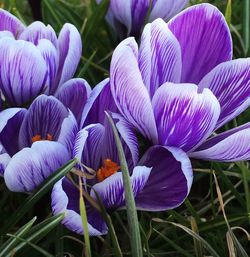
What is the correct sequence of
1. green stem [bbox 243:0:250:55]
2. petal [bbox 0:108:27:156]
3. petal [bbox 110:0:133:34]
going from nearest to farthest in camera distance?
petal [bbox 0:108:27:156] < petal [bbox 110:0:133:34] < green stem [bbox 243:0:250:55]

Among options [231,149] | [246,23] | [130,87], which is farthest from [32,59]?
[246,23]

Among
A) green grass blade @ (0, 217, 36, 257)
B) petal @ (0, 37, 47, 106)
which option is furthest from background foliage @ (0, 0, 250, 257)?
petal @ (0, 37, 47, 106)

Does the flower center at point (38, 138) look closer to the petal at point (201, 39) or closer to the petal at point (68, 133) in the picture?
the petal at point (68, 133)

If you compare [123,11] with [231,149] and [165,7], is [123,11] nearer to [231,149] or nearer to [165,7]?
[165,7]

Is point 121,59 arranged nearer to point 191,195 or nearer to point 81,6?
point 191,195

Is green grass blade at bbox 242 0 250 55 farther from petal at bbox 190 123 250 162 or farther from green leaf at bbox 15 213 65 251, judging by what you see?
green leaf at bbox 15 213 65 251

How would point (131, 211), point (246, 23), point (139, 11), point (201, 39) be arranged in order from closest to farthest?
point (131, 211)
point (201, 39)
point (139, 11)
point (246, 23)

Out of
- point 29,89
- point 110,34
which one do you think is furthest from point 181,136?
point 110,34
